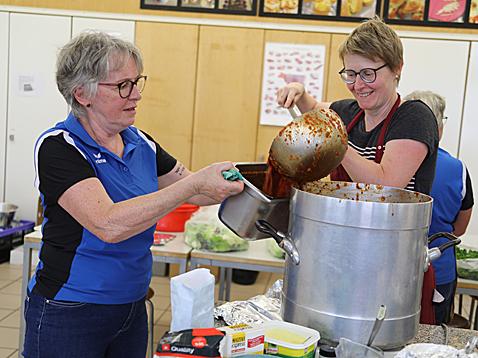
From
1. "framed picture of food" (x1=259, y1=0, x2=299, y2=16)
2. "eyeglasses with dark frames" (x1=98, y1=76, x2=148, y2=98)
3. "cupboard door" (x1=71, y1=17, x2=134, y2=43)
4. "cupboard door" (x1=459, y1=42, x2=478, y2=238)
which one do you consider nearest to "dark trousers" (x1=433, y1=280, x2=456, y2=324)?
"eyeglasses with dark frames" (x1=98, y1=76, x2=148, y2=98)

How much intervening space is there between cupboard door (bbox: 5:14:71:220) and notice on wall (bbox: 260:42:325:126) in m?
1.59

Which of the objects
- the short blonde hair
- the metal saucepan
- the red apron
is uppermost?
the short blonde hair

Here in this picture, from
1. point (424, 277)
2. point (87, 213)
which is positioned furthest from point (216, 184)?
point (424, 277)

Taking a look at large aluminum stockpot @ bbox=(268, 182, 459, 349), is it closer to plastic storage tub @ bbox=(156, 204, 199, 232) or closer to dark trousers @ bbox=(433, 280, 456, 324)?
dark trousers @ bbox=(433, 280, 456, 324)

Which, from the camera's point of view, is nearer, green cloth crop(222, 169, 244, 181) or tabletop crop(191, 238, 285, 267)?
green cloth crop(222, 169, 244, 181)

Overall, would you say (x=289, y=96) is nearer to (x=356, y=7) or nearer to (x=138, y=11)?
(x=356, y=7)

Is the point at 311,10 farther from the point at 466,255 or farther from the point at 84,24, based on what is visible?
the point at 466,255

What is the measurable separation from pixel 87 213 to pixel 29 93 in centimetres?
375

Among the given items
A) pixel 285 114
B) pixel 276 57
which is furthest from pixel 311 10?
pixel 285 114

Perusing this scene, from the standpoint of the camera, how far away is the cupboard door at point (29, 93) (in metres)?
4.86

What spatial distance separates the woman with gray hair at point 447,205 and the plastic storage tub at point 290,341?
132 cm

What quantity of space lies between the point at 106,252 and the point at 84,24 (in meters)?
3.57

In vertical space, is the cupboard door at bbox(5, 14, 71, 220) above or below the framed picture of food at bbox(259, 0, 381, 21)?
below

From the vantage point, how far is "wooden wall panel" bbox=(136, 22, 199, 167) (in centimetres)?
472
